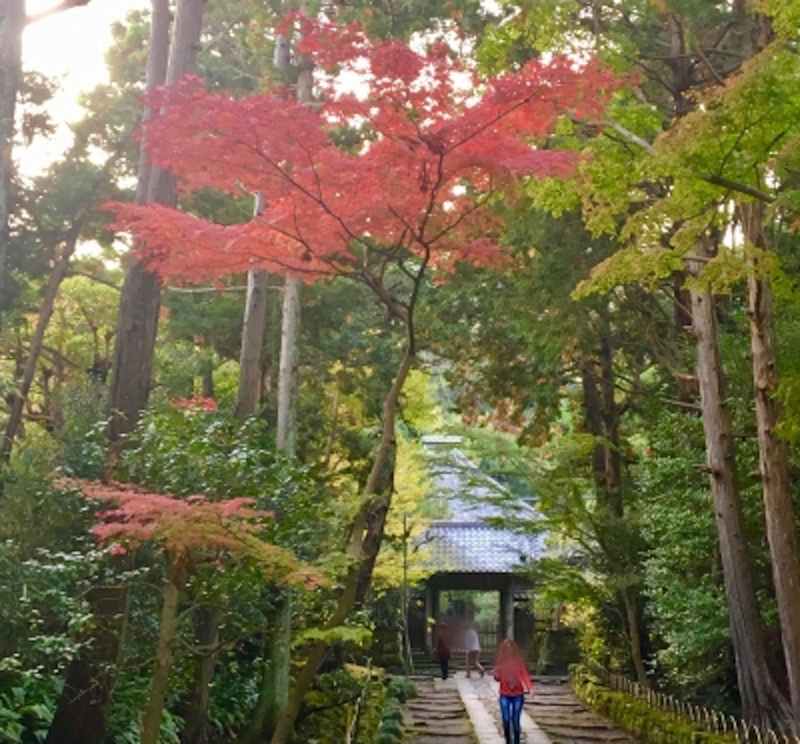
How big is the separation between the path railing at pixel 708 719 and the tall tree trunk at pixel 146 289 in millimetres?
5866

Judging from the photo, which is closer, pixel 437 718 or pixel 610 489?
pixel 437 718

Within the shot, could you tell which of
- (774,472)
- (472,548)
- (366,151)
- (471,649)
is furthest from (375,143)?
(472,548)

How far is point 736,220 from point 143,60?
8.78 m

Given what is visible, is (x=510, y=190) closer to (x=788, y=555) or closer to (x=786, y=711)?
(x=788, y=555)

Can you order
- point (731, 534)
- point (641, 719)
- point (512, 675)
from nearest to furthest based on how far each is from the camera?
1. point (731, 534)
2. point (512, 675)
3. point (641, 719)

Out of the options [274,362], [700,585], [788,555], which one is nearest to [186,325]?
[274,362]

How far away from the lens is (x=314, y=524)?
25.3 ft

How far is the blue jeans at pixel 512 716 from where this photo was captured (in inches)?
349

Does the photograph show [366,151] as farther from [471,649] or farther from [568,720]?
[471,649]

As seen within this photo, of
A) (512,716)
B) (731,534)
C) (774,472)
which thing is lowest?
(512,716)

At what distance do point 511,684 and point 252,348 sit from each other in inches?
189

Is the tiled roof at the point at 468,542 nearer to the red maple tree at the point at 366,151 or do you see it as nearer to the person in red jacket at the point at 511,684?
the person in red jacket at the point at 511,684

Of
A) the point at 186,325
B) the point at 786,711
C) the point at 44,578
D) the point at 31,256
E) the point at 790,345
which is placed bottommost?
the point at 786,711

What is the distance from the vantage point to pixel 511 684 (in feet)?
28.8
